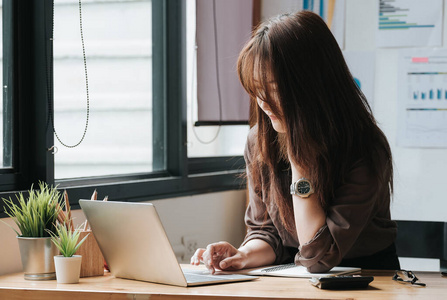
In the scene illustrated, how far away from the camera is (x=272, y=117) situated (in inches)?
66.6

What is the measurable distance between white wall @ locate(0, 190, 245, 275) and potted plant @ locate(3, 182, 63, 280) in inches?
34.5

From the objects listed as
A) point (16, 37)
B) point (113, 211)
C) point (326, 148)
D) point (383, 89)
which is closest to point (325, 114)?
point (326, 148)

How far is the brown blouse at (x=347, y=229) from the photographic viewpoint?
1633 mm

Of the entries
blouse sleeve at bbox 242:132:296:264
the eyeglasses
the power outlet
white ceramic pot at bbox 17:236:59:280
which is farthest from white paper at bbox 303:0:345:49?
white ceramic pot at bbox 17:236:59:280

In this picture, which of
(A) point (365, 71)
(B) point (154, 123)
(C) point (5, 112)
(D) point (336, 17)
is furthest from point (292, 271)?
(D) point (336, 17)

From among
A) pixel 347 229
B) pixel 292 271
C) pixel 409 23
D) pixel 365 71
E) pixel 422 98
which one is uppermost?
pixel 409 23

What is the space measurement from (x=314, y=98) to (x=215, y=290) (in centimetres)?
53

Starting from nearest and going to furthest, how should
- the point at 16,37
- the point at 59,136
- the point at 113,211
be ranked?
1. the point at 113,211
2. the point at 16,37
3. the point at 59,136

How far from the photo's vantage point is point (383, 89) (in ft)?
10.2

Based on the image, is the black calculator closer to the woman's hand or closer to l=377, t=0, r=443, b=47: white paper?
the woman's hand

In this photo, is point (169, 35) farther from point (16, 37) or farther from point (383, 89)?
point (383, 89)

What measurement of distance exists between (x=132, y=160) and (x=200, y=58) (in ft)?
1.65

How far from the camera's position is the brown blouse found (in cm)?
163

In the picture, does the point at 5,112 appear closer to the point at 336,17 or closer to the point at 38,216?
the point at 38,216
